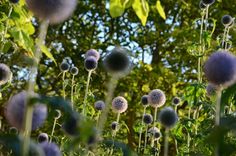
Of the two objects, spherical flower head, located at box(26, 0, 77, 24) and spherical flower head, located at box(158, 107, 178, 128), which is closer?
spherical flower head, located at box(26, 0, 77, 24)

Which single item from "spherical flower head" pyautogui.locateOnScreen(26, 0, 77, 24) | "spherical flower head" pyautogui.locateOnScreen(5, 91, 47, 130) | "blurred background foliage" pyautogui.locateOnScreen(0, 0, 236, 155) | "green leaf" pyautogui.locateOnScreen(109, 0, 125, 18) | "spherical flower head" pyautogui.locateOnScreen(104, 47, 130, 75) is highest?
"blurred background foliage" pyautogui.locateOnScreen(0, 0, 236, 155)

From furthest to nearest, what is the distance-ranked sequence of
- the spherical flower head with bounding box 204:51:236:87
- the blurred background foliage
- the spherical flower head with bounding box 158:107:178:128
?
the blurred background foliage < the spherical flower head with bounding box 158:107:178:128 < the spherical flower head with bounding box 204:51:236:87

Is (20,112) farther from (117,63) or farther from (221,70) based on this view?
(221,70)

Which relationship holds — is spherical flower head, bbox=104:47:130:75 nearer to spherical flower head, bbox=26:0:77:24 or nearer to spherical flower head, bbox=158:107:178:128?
spherical flower head, bbox=26:0:77:24

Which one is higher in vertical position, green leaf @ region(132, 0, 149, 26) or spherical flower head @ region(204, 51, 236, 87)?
green leaf @ region(132, 0, 149, 26)

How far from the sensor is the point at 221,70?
5.13 feet

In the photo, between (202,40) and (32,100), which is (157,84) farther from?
(32,100)

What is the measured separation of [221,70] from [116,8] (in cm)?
37

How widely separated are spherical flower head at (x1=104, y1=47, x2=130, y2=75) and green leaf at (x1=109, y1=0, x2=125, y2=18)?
9.7 inches

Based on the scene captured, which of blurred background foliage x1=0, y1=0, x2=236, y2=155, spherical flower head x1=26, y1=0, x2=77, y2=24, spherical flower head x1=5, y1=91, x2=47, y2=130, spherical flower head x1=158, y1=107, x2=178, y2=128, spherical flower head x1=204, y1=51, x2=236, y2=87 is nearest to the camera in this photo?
spherical flower head x1=5, y1=91, x2=47, y2=130

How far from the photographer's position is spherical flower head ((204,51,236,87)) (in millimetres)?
1547

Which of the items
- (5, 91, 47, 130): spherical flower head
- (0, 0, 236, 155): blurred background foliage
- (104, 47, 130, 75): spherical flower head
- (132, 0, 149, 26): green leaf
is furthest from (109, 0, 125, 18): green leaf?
(0, 0, 236, 155): blurred background foliage

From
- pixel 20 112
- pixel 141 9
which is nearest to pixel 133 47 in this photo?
pixel 141 9

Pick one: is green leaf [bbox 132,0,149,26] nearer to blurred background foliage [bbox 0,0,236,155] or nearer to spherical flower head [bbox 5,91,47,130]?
spherical flower head [bbox 5,91,47,130]
